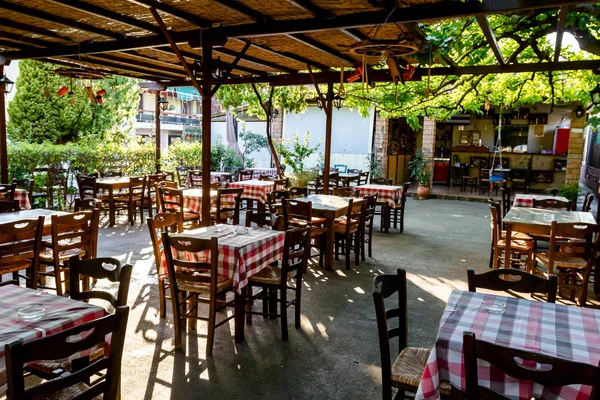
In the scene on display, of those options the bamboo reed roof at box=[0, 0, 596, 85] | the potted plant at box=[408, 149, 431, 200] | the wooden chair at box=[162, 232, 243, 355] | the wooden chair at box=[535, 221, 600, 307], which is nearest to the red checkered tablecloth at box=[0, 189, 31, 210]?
the bamboo reed roof at box=[0, 0, 596, 85]

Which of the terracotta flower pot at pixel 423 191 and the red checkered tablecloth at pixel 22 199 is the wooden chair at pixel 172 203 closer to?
A: the red checkered tablecloth at pixel 22 199

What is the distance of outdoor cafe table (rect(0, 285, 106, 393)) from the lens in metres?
1.92

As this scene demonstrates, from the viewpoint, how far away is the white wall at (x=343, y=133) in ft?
54.1

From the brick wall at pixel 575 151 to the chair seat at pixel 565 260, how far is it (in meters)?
8.98

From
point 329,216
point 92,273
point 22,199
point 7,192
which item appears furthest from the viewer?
point 22,199

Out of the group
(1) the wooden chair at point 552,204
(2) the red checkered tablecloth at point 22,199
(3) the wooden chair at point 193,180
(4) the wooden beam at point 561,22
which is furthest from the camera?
(3) the wooden chair at point 193,180

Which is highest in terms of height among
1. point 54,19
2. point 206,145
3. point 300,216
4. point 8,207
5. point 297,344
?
point 54,19

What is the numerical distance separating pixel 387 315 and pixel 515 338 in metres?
0.70

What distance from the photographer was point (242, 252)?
3.61m

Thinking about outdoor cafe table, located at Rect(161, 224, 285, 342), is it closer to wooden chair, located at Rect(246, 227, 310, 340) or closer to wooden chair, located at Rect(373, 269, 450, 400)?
wooden chair, located at Rect(246, 227, 310, 340)

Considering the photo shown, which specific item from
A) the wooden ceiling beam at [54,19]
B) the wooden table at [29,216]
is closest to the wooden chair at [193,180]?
the wooden ceiling beam at [54,19]

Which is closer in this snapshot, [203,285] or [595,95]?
[203,285]

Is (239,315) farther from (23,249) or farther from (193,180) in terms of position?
(193,180)

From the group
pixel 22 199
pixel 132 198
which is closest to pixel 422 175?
pixel 132 198
